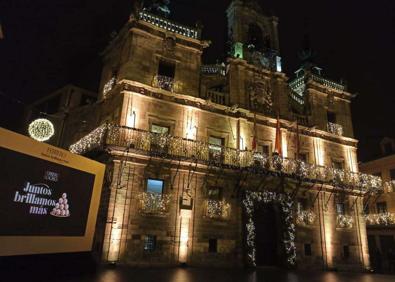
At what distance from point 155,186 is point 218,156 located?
4.10 m

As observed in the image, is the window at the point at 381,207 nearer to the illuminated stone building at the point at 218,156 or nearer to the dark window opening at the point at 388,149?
the dark window opening at the point at 388,149

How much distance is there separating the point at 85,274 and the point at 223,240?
25.9ft

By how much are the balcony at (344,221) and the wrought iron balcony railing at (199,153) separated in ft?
6.96

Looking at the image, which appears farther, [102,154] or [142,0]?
[142,0]

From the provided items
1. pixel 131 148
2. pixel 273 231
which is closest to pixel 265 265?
pixel 273 231

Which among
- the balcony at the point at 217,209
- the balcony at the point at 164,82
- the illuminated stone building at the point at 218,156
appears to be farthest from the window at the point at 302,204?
the balcony at the point at 164,82

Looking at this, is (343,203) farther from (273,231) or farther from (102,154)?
(102,154)

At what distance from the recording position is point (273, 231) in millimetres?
18875

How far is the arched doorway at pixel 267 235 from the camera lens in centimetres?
1808

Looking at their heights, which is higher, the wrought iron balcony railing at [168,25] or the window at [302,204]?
the wrought iron balcony railing at [168,25]

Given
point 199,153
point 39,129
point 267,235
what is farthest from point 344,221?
point 39,129

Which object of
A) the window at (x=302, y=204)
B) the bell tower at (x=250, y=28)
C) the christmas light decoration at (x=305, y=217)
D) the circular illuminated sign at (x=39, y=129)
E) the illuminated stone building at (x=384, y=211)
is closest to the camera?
the circular illuminated sign at (x=39, y=129)

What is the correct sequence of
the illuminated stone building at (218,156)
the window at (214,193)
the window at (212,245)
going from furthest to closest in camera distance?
the window at (214,193) → the window at (212,245) → the illuminated stone building at (218,156)

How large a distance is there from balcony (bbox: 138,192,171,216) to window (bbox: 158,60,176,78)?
303 inches
